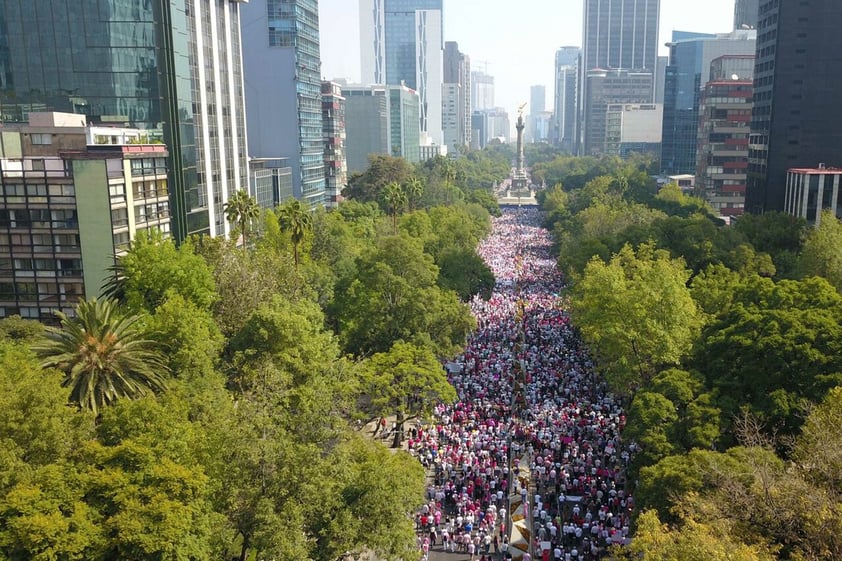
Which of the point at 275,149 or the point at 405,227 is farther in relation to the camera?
the point at 275,149

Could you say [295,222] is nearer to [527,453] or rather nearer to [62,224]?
[62,224]

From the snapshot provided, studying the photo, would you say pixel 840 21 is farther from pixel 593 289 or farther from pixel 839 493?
pixel 839 493

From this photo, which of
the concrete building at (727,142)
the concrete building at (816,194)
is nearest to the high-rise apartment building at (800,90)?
the concrete building at (816,194)

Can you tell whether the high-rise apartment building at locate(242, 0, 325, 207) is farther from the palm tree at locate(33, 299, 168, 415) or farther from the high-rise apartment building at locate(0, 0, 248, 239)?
the palm tree at locate(33, 299, 168, 415)

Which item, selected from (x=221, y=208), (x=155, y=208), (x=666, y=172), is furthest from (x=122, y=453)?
(x=666, y=172)

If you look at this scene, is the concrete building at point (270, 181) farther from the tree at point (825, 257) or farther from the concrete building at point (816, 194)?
the tree at point (825, 257)

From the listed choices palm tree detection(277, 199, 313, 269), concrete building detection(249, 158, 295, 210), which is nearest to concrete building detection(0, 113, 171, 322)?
palm tree detection(277, 199, 313, 269)

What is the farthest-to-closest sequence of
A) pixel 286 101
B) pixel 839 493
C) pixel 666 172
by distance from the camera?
1. pixel 666 172
2. pixel 286 101
3. pixel 839 493
